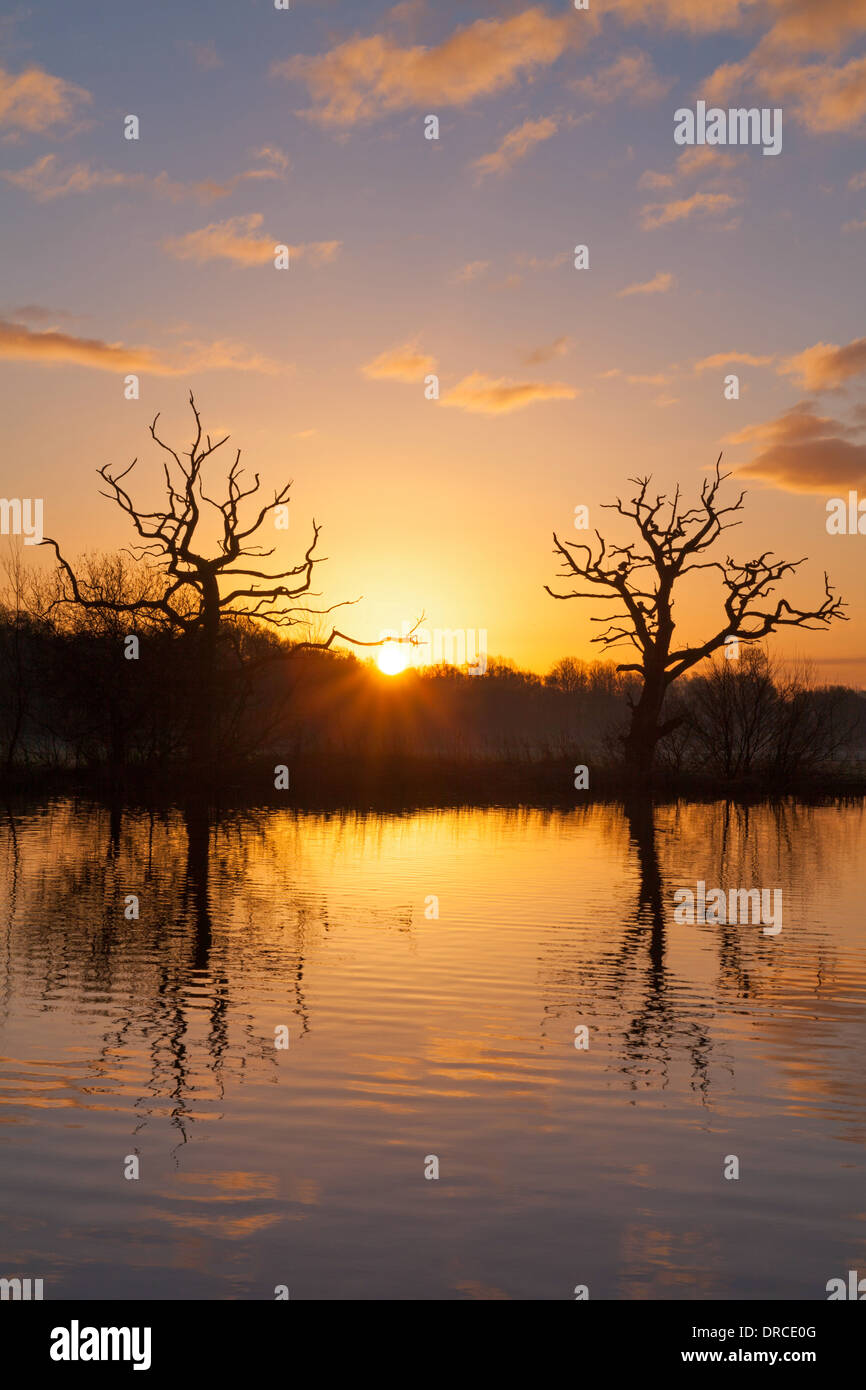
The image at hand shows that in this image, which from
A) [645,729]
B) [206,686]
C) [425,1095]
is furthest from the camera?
[645,729]

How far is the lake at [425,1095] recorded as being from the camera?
241 inches

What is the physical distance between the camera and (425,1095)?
8.85 m

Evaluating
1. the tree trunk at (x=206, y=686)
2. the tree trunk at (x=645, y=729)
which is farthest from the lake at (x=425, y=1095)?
the tree trunk at (x=645, y=729)

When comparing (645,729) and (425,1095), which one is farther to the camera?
(645,729)

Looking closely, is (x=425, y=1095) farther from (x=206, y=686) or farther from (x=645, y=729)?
(x=645, y=729)

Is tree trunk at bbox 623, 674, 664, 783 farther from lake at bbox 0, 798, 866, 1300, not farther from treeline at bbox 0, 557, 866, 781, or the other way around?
lake at bbox 0, 798, 866, 1300

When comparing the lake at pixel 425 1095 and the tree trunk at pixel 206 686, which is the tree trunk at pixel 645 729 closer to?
the tree trunk at pixel 206 686

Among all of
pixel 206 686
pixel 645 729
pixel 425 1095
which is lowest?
pixel 425 1095

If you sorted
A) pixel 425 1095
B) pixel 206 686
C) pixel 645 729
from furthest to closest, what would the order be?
pixel 645 729, pixel 206 686, pixel 425 1095

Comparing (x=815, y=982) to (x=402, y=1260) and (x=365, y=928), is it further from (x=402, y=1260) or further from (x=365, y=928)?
(x=402, y=1260)

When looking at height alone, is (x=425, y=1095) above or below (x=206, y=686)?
below

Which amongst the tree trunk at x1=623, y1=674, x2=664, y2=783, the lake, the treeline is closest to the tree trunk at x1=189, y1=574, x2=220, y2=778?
the treeline

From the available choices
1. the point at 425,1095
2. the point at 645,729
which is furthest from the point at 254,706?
the point at 425,1095

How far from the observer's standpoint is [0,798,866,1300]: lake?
6121 millimetres
